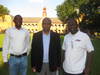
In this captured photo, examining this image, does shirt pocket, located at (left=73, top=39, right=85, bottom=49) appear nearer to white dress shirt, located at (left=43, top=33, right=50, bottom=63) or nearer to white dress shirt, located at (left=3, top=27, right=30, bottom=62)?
white dress shirt, located at (left=43, top=33, right=50, bottom=63)

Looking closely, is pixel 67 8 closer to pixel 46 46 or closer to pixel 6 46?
pixel 6 46

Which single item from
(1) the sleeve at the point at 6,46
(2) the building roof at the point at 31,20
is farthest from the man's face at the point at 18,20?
(2) the building roof at the point at 31,20

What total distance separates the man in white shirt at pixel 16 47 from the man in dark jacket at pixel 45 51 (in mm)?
838

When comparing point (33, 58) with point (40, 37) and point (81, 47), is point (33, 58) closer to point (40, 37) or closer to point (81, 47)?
point (40, 37)

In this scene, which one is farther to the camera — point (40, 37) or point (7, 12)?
point (7, 12)

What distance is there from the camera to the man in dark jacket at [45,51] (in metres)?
6.36

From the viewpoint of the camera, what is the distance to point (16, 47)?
720 cm

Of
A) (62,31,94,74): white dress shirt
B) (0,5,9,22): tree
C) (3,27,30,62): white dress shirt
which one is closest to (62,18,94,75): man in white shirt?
(62,31,94,74): white dress shirt

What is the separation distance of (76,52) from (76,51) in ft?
0.06

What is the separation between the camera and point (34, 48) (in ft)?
21.2

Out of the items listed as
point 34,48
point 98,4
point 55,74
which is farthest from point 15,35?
point 98,4

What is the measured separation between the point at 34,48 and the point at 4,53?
3.68 feet

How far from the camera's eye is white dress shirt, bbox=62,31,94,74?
583 centimetres

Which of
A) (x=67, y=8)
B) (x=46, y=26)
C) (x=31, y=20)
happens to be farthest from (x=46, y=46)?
(x=31, y=20)
